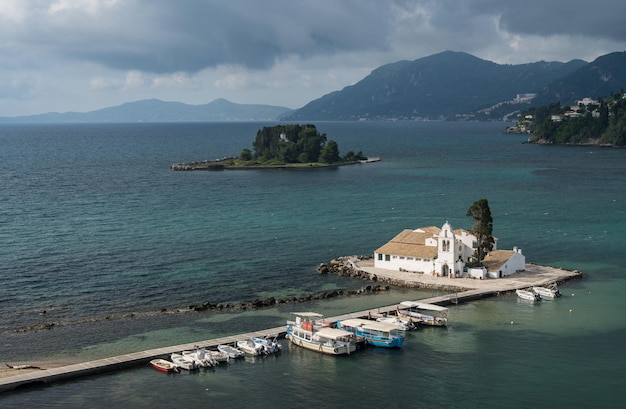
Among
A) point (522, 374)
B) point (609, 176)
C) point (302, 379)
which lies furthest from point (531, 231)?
point (609, 176)

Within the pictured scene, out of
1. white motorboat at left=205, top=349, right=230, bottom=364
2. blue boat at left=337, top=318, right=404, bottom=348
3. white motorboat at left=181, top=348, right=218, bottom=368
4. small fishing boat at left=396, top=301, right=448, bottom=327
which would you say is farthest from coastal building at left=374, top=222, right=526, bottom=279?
white motorboat at left=181, top=348, right=218, bottom=368

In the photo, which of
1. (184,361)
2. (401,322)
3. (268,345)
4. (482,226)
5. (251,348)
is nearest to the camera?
(184,361)

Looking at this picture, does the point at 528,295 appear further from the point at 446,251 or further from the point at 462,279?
the point at 446,251

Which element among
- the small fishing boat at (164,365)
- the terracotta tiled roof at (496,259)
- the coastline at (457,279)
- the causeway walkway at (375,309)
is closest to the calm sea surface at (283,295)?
the causeway walkway at (375,309)

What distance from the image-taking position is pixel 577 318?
66188mm

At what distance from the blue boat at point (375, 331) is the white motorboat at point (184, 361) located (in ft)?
44.9

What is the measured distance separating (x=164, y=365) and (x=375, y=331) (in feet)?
56.6

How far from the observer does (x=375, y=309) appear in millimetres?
68562

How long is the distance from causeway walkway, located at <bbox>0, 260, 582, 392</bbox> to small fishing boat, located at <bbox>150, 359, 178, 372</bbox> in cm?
107

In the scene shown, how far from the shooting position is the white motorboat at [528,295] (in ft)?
235

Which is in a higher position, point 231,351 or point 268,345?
point 268,345

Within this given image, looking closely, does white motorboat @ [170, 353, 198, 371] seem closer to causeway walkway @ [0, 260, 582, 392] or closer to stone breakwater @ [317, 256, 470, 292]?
causeway walkway @ [0, 260, 582, 392]

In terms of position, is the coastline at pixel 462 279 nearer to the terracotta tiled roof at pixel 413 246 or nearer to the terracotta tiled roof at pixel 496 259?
the terracotta tiled roof at pixel 496 259

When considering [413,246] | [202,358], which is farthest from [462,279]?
[202,358]
